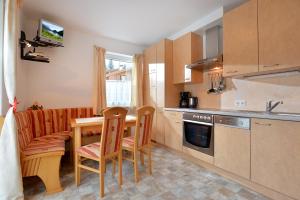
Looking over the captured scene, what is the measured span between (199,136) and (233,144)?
0.55 metres

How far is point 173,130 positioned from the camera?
2969mm

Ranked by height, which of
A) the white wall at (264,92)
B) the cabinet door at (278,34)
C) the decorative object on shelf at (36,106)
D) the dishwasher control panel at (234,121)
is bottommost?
the dishwasher control panel at (234,121)

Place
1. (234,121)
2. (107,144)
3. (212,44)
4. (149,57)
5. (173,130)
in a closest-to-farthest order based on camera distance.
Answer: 1. (107,144)
2. (234,121)
3. (212,44)
4. (173,130)
5. (149,57)

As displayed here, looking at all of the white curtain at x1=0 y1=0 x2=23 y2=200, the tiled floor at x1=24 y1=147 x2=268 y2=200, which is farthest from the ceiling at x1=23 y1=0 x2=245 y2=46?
the tiled floor at x1=24 y1=147 x2=268 y2=200

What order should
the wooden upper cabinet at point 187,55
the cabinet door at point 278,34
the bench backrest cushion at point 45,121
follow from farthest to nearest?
the wooden upper cabinet at point 187,55
the bench backrest cushion at point 45,121
the cabinet door at point 278,34

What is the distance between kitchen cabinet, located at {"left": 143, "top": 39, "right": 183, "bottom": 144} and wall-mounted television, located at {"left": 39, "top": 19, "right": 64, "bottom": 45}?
192 centimetres

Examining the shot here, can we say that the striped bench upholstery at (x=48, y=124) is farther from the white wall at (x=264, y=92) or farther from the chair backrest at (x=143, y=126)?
the white wall at (x=264, y=92)

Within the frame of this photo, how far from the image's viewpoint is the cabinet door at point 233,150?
183 centimetres

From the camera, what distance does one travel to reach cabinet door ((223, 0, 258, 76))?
6.52 ft

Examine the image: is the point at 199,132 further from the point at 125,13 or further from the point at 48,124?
the point at 48,124

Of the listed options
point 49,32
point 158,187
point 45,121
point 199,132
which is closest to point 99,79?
point 49,32

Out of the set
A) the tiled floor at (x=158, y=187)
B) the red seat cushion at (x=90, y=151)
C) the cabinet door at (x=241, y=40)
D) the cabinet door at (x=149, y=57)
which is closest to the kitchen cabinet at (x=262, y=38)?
the cabinet door at (x=241, y=40)

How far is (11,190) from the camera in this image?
1519 mm

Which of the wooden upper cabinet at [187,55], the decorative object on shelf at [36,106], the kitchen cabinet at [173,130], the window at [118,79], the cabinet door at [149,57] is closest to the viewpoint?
the decorative object on shelf at [36,106]
